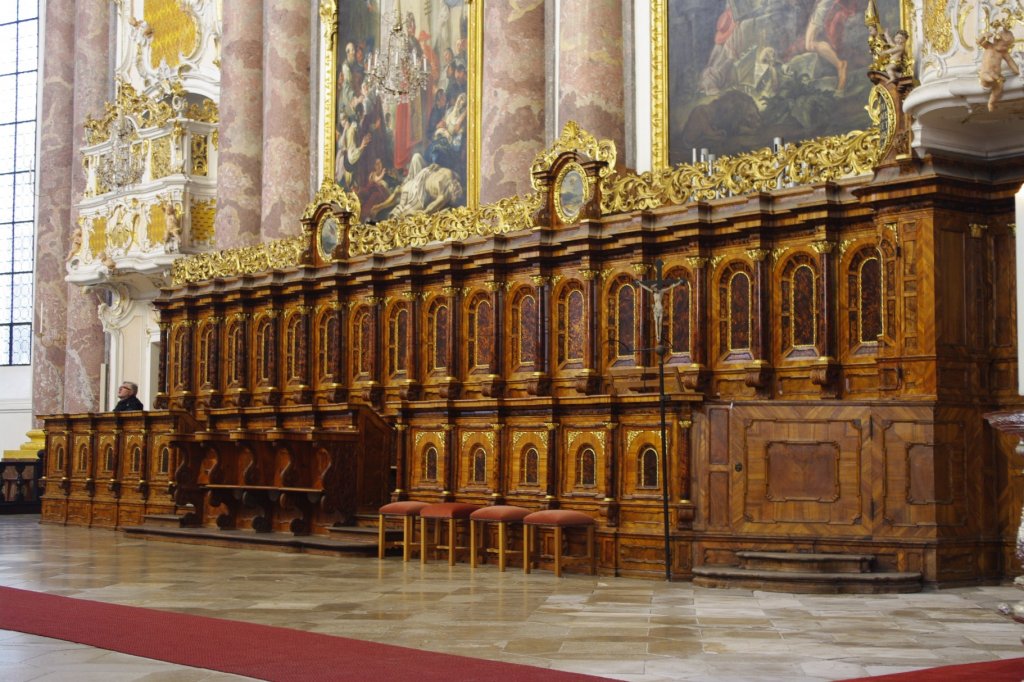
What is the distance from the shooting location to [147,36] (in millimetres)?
28188

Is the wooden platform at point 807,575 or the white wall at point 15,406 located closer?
the wooden platform at point 807,575

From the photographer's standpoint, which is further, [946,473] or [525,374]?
[525,374]

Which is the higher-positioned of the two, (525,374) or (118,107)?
(118,107)

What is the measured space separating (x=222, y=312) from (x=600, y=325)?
27.8 ft

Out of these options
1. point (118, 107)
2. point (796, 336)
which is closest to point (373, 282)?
point (796, 336)

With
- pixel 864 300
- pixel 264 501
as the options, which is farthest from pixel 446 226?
pixel 864 300

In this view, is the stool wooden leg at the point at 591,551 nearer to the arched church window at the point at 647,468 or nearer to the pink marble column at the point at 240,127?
the arched church window at the point at 647,468

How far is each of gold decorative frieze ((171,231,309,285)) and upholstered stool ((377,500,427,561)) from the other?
6.56m

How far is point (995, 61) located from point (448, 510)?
6576 millimetres

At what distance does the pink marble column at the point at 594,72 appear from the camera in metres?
17.7

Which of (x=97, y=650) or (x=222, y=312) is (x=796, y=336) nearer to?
(x=97, y=650)

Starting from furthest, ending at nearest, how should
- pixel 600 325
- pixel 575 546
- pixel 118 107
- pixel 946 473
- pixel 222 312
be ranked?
1. pixel 118 107
2. pixel 222 312
3. pixel 600 325
4. pixel 575 546
5. pixel 946 473

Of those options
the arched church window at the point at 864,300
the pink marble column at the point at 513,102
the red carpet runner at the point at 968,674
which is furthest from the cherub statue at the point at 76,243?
the red carpet runner at the point at 968,674

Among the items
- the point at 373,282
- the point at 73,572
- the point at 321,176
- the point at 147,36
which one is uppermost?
the point at 147,36
